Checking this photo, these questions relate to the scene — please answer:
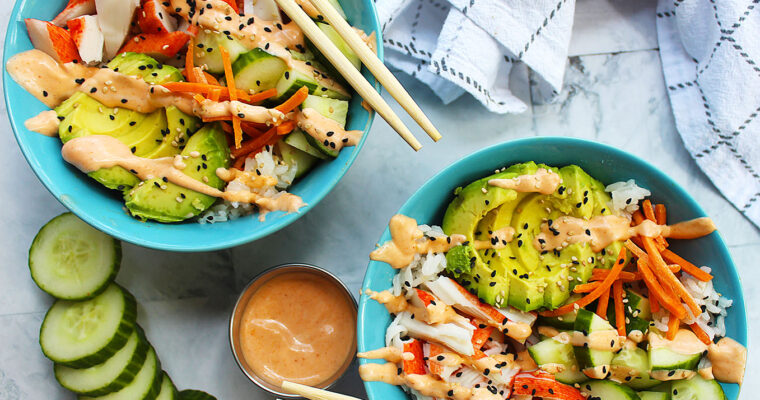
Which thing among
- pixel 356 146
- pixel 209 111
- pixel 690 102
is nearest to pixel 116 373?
pixel 209 111

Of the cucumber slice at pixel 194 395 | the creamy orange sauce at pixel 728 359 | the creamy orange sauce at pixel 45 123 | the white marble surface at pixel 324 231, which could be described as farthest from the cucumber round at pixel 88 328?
the creamy orange sauce at pixel 728 359

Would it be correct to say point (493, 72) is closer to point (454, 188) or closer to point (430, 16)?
point (430, 16)

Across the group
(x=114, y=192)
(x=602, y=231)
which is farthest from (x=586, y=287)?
(x=114, y=192)

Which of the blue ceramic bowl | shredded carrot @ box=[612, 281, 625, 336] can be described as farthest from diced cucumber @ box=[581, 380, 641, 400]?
the blue ceramic bowl

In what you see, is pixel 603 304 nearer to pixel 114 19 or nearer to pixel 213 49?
pixel 213 49

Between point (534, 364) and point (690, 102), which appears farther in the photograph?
point (690, 102)

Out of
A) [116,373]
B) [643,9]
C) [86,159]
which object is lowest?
[116,373]

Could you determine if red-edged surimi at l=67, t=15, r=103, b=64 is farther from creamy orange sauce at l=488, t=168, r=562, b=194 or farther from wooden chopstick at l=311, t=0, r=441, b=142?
creamy orange sauce at l=488, t=168, r=562, b=194
